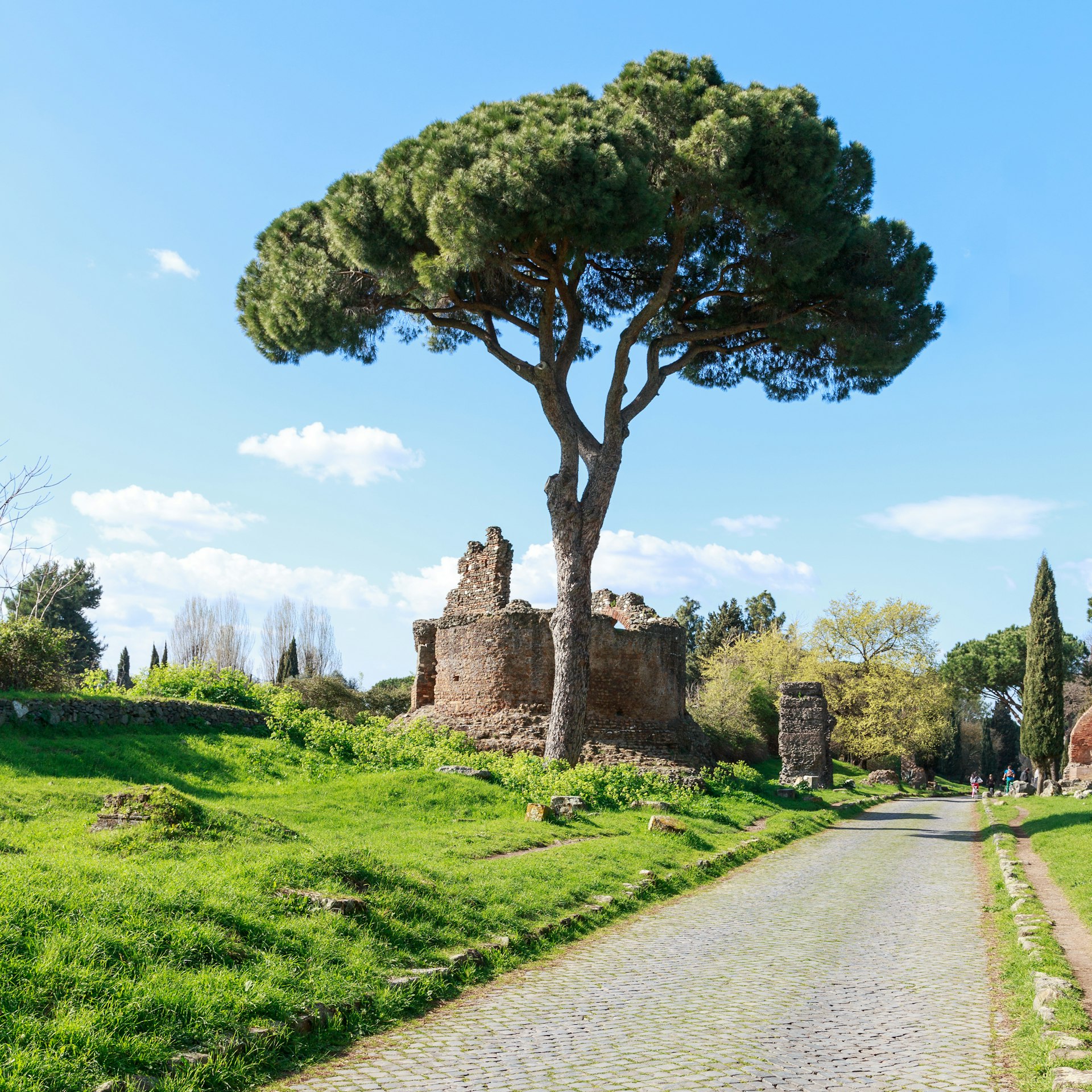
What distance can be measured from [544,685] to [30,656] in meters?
10.7

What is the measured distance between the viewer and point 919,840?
16.1 m

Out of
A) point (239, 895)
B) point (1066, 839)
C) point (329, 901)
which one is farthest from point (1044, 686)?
point (239, 895)

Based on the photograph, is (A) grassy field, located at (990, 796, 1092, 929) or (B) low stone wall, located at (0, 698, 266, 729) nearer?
(A) grassy field, located at (990, 796, 1092, 929)

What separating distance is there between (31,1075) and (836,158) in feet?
63.5

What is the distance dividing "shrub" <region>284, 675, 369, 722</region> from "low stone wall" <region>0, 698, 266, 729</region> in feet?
48.2

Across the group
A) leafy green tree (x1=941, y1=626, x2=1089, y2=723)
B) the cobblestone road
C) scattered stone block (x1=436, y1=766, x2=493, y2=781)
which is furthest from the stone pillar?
leafy green tree (x1=941, y1=626, x2=1089, y2=723)

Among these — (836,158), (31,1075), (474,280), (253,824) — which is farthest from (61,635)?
(836,158)

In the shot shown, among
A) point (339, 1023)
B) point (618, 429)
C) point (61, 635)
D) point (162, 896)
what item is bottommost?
point (339, 1023)

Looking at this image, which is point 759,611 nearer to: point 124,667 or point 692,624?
point 692,624

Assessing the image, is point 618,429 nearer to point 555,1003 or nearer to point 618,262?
point 618,262

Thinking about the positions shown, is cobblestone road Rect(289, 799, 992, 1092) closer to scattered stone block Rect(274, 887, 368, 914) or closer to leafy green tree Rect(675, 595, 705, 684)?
scattered stone block Rect(274, 887, 368, 914)

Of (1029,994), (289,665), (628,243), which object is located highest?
(628,243)

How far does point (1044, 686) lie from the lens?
1346 inches

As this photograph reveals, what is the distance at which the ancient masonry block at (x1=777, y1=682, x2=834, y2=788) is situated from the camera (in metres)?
26.3
